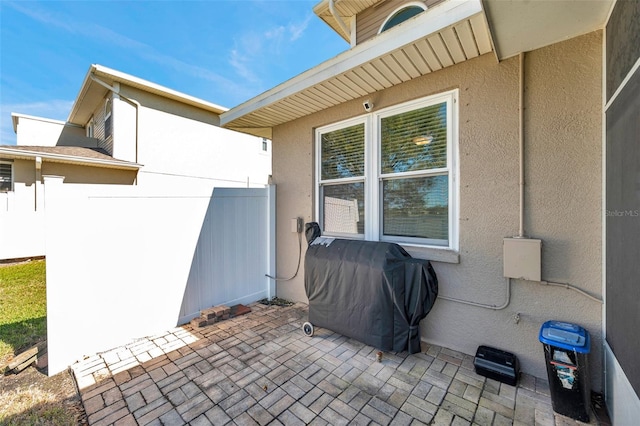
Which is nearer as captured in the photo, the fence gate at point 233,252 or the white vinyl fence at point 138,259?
the white vinyl fence at point 138,259

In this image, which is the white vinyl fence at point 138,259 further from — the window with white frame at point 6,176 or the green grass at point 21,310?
the window with white frame at point 6,176

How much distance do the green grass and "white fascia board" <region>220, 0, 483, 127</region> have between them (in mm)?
4111

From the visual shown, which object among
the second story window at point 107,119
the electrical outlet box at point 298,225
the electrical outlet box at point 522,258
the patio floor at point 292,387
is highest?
the second story window at point 107,119

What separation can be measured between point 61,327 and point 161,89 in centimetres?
783

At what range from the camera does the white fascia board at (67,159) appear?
21.5ft


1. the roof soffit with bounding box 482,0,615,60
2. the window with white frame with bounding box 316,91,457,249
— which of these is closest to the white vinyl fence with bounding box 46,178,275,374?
the window with white frame with bounding box 316,91,457,249

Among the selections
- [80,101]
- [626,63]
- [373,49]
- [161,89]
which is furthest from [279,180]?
[80,101]

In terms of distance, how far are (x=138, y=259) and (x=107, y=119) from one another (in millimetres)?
7759

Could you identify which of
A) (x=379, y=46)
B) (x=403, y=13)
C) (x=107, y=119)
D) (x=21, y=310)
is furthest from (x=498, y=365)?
(x=107, y=119)

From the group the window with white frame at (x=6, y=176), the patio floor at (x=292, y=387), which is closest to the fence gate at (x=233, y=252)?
the patio floor at (x=292, y=387)

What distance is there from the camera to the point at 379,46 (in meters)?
2.51

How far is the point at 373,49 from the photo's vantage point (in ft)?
8.39

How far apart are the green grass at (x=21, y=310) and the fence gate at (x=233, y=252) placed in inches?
67.0

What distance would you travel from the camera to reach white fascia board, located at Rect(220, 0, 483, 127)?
204cm
